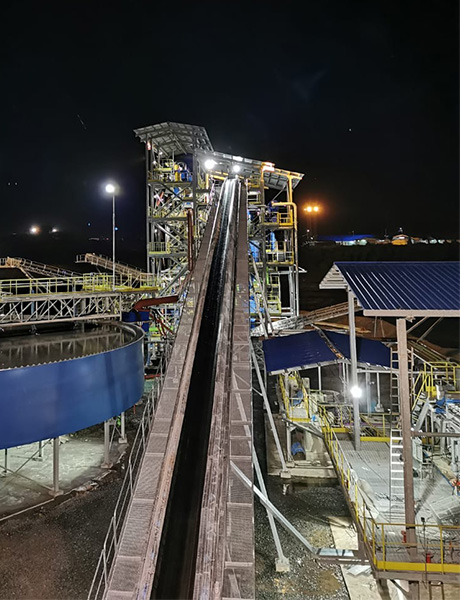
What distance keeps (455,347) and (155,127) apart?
30.9 metres

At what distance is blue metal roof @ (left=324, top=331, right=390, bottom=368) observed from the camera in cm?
1206

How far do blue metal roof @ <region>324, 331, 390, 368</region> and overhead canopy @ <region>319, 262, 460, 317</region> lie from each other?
3.82 metres

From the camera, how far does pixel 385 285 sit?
8.30 m

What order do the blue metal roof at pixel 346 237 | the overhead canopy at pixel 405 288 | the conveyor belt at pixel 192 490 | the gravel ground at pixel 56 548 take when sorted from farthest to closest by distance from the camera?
1. the blue metal roof at pixel 346 237
2. the overhead canopy at pixel 405 288
3. the gravel ground at pixel 56 548
4. the conveyor belt at pixel 192 490

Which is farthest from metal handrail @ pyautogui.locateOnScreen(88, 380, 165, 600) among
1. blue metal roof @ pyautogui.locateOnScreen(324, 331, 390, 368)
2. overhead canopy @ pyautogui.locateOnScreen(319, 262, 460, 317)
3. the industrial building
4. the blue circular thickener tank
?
blue metal roof @ pyautogui.locateOnScreen(324, 331, 390, 368)

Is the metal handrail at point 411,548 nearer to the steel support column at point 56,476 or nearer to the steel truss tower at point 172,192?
the steel support column at point 56,476

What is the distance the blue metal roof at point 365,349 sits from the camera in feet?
39.6

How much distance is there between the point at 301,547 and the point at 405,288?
277 inches

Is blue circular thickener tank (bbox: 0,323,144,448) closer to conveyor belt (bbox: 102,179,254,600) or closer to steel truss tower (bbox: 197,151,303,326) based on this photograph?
conveyor belt (bbox: 102,179,254,600)

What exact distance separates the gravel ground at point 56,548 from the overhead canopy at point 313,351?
268 inches

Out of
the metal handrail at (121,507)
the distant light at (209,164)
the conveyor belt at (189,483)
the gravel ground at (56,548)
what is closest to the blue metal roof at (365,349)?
the conveyor belt at (189,483)

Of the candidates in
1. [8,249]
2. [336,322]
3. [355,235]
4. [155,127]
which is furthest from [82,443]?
[355,235]

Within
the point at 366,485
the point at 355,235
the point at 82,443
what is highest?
the point at 355,235

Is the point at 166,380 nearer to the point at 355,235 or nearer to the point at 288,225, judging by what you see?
the point at 288,225
